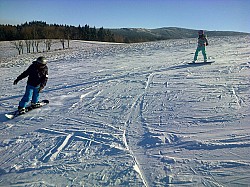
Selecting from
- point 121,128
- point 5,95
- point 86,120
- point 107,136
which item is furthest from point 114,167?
point 5,95

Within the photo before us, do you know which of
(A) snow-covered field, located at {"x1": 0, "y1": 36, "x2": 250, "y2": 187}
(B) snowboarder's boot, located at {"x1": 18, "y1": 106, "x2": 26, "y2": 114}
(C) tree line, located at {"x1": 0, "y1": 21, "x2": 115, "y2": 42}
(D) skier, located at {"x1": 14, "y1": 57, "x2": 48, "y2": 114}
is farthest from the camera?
(C) tree line, located at {"x1": 0, "y1": 21, "x2": 115, "y2": 42}

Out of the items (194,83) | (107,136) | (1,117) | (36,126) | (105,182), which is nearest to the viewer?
(105,182)

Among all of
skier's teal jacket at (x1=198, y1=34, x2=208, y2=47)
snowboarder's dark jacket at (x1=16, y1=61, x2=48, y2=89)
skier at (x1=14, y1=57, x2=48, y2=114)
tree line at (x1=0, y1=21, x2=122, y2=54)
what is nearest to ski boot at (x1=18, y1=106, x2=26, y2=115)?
skier at (x1=14, y1=57, x2=48, y2=114)

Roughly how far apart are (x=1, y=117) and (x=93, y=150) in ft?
10.9

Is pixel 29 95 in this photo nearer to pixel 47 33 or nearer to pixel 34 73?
pixel 34 73

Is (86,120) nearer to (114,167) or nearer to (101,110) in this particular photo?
(101,110)

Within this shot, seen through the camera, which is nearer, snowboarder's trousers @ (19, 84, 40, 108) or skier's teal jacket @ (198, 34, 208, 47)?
A: snowboarder's trousers @ (19, 84, 40, 108)

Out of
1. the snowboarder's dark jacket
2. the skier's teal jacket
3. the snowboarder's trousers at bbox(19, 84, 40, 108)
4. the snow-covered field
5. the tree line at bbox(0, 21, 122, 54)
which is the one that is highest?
the tree line at bbox(0, 21, 122, 54)

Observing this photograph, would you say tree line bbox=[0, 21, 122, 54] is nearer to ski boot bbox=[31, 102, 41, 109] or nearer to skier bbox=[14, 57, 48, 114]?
ski boot bbox=[31, 102, 41, 109]

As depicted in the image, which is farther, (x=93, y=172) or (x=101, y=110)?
(x=101, y=110)

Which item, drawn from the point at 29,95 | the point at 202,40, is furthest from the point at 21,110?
the point at 202,40

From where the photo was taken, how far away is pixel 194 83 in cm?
784

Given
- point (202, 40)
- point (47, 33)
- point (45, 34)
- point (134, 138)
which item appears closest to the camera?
point (134, 138)

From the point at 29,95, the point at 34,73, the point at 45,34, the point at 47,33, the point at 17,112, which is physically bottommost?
the point at 17,112
